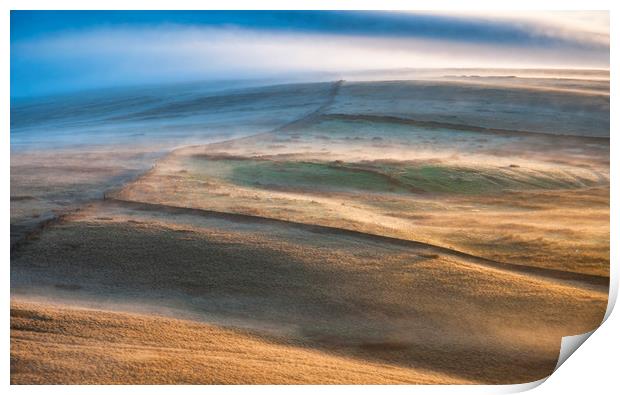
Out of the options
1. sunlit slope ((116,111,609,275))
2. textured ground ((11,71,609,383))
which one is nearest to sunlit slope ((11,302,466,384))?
textured ground ((11,71,609,383))

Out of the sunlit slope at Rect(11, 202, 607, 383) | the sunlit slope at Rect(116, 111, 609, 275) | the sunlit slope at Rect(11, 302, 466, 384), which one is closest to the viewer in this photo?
the sunlit slope at Rect(11, 302, 466, 384)

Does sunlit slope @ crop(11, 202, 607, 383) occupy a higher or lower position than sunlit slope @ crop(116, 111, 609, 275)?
lower

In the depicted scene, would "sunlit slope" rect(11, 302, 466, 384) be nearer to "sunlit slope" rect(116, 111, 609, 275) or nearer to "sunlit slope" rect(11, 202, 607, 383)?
"sunlit slope" rect(11, 202, 607, 383)

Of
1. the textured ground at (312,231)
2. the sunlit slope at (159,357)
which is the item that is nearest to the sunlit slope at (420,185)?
the textured ground at (312,231)

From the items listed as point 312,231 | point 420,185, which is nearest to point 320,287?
point 312,231

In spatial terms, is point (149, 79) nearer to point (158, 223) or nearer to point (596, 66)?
point (158, 223)
